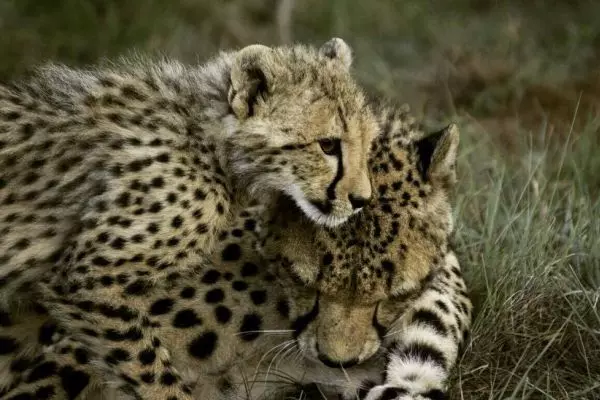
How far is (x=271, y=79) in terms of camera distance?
11.6 feet

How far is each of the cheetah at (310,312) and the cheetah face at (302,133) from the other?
0.09m

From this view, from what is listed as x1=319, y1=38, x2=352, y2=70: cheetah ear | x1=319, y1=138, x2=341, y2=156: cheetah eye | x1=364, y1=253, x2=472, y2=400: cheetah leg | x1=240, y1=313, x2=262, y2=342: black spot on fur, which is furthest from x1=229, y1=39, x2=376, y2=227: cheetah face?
x1=364, y1=253, x2=472, y2=400: cheetah leg

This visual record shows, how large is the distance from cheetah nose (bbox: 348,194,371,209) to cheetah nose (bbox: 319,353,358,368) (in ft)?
1.49

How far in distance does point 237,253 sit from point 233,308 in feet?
0.56

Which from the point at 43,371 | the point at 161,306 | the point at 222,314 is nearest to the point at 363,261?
the point at 222,314

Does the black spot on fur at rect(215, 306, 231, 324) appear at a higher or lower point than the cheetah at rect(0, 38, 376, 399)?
lower

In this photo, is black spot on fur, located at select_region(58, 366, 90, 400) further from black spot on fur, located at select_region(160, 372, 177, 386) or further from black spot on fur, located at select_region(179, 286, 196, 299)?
black spot on fur, located at select_region(179, 286, 196, 299)

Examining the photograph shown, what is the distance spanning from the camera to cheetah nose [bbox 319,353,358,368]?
131 inches

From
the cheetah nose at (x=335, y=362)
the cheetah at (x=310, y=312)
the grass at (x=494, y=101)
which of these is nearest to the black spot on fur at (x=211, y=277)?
the cheetah at (x=310, y=312)

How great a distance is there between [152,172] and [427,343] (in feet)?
3.33

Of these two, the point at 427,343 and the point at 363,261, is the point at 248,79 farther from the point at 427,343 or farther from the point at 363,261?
the point at 427,343

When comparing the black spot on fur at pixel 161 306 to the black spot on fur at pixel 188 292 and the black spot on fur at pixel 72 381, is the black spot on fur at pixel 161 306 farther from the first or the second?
the black spot on fur at pixel 72 381

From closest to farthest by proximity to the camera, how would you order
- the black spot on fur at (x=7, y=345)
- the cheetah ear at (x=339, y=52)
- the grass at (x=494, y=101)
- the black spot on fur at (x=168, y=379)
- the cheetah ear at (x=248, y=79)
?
the black spot on fur at (x=168, y=379) < the black spot on fur at (x=7, y=345) < the cheetah ear at (x=248, y=79) < the grass at (x=494, y=101) < the cheetah ear at (x=339, y=52)

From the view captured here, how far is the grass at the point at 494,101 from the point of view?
147 inches
